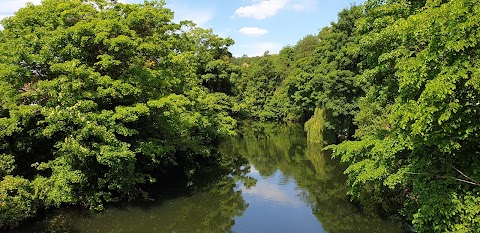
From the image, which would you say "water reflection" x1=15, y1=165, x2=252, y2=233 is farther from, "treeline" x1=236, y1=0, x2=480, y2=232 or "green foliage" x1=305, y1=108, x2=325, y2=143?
"green foliage" x1=305, y1=108, x2=325, y2=143

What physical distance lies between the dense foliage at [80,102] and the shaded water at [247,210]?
3.68ft

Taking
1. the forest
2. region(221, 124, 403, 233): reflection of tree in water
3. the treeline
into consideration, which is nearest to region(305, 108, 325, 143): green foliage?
region(221, 124, 403, 233): reflection of tree in water

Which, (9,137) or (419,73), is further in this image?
(9,137)

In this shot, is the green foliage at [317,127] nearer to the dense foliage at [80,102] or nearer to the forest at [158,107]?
the forest at [158,107]

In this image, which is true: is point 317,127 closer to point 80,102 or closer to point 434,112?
point 80,102

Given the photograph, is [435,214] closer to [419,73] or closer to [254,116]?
[419,73]

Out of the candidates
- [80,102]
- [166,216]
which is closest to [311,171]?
[166,216]

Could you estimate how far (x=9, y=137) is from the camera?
1720cm

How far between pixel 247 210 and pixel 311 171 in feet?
35.1

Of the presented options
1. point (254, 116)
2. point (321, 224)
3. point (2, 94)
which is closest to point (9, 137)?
point (2, 94)

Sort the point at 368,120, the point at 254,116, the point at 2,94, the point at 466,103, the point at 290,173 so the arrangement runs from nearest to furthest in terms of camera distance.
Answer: the point at 466,103
the point at 2,94
the point at 368,120
the point at 290,173
the point at 254,116

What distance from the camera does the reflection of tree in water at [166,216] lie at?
55.7 feet

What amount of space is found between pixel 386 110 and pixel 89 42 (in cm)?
1642

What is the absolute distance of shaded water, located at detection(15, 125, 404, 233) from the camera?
17234 millimetres
